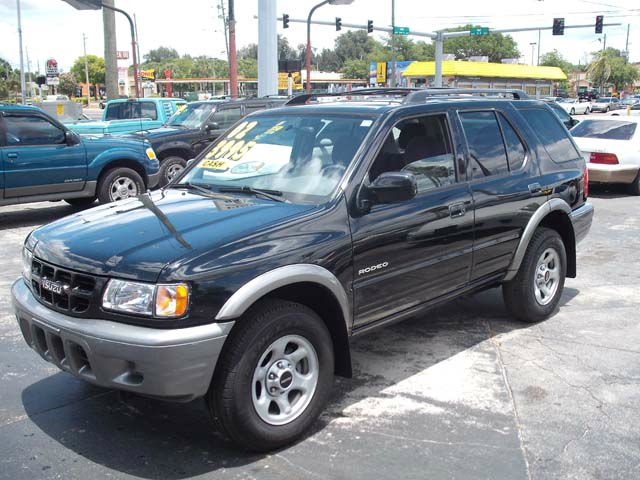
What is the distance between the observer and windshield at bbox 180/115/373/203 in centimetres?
408

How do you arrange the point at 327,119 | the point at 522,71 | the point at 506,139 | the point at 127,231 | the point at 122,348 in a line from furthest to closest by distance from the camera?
the point at 522,71 → the point at 506,139 → the point at 327,119 → the point at 127,231 → the point at 122,348

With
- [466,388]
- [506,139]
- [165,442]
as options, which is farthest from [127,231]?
[506,139]

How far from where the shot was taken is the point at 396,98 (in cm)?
479

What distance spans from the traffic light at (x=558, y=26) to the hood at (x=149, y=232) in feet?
115

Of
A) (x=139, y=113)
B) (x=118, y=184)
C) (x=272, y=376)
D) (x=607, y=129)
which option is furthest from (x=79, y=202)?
(x=607, y=129)

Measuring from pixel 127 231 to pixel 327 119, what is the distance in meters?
1.58

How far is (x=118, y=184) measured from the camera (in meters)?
11.2

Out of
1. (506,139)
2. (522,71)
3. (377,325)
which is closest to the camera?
(377,325)

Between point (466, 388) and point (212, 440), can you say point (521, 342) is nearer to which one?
point (466, 388)

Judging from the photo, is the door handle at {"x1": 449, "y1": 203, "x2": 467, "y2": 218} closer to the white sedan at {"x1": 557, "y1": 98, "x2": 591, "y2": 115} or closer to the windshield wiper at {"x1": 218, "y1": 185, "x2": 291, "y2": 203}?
the windshield wiper at {"x1": 218, "y1": 185, "x2": 291, "y2": 203}

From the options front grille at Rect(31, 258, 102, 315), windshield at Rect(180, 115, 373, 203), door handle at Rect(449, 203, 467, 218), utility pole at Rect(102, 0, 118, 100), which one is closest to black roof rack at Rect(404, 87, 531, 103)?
windshield at Rect(180, 115, 373, 203)

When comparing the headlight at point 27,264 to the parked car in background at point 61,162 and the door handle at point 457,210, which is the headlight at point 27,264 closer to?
the door handle at point 457,210

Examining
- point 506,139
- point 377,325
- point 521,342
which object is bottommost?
point 521,342

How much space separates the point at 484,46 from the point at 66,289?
3960 inches
